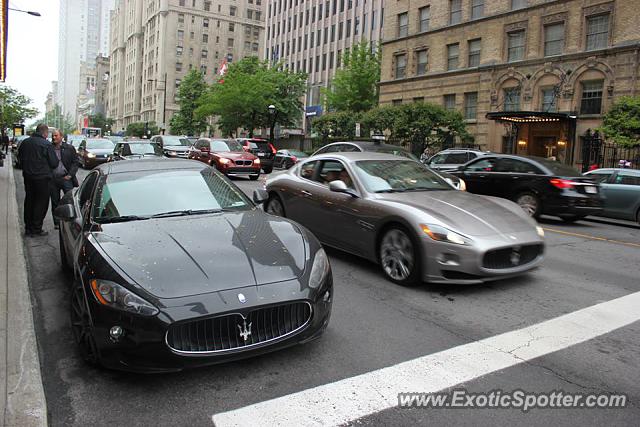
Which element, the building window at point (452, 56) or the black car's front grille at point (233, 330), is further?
the building window at point (452, 56)

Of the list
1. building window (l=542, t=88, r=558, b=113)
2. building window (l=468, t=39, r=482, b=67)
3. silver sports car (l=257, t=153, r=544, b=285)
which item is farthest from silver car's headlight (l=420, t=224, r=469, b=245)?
building window (l=468, t=39, r=482, b=67)

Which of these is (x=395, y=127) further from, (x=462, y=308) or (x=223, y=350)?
(x=223, y=350)

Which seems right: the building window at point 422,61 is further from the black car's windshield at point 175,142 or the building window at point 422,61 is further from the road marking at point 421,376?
the road marking at point 421,376

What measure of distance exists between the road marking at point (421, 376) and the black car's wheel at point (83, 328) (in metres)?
1.09

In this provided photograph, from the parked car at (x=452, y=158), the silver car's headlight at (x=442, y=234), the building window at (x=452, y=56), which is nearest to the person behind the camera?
the silver car's headlight at (x=442, y=234)

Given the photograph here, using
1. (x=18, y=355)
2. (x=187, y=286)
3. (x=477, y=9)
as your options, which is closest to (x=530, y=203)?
(x=187, y=286)

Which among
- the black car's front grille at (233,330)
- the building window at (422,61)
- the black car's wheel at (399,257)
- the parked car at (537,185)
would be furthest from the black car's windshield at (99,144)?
the black car's front grille at (233,330)

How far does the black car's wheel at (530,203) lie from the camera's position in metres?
12.4

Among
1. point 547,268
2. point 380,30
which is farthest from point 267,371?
point 380,30

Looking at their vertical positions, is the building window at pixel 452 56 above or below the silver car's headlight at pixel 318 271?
above

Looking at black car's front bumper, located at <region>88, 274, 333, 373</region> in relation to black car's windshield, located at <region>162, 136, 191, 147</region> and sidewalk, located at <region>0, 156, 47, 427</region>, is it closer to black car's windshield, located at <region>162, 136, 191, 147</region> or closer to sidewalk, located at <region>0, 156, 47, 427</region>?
sidewalk, located at <region>0, 156, 47, 427</region>

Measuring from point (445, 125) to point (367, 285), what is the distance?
2614 cm

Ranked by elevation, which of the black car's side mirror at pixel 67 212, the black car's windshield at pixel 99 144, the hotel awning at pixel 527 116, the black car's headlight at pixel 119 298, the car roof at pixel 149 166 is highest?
the hotel awning at pixel 527 116

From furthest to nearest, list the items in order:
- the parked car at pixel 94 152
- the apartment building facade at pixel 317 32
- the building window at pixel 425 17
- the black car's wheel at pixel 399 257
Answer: the apartment building facade at pixel 317 32 < the building window at pixel 425 17 < the parked car at pixel 94 152 < the black car's wheel at pixel 399 257
